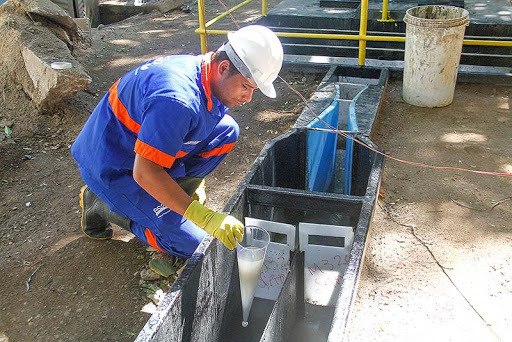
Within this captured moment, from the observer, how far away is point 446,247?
3.25 meters

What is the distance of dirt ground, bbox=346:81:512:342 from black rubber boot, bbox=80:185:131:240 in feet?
5.03

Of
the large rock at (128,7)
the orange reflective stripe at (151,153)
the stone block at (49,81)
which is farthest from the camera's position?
the large rock at (128,7)

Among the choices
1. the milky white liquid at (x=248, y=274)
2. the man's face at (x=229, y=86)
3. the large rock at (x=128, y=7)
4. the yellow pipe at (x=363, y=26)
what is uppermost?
the man's face at (x=229, y=86)

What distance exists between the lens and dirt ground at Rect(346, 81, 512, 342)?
8.95ft

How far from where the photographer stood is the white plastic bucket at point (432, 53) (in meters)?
4.82

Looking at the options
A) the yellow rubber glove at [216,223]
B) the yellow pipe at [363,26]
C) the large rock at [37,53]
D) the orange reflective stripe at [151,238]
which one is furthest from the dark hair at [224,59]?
the yellow pipe at [363,26]

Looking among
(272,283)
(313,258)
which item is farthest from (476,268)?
(272,283)

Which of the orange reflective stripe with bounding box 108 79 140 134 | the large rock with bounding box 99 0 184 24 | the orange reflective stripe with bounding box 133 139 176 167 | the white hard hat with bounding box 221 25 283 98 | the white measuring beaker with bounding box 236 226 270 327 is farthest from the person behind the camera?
the large rock with bounding box 99 0 184 24

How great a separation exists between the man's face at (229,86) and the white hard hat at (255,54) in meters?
0.04

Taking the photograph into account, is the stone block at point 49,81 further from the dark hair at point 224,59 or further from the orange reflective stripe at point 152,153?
the orange reflective stripe at point 152,153

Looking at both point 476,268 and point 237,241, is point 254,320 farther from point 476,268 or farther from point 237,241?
point 476,268

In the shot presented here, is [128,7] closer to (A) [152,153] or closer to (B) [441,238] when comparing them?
(B) [441,238]

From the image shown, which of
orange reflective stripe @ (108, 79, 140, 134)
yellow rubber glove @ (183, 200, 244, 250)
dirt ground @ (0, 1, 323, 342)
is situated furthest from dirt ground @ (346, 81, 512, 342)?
orange reflective stripe @ (108, 79, 140, 134)

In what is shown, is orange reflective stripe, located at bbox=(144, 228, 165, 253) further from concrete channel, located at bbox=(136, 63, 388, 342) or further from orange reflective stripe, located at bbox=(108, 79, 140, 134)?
orange reflective stripe, located at bbox=(108, 79, 140, 134)
